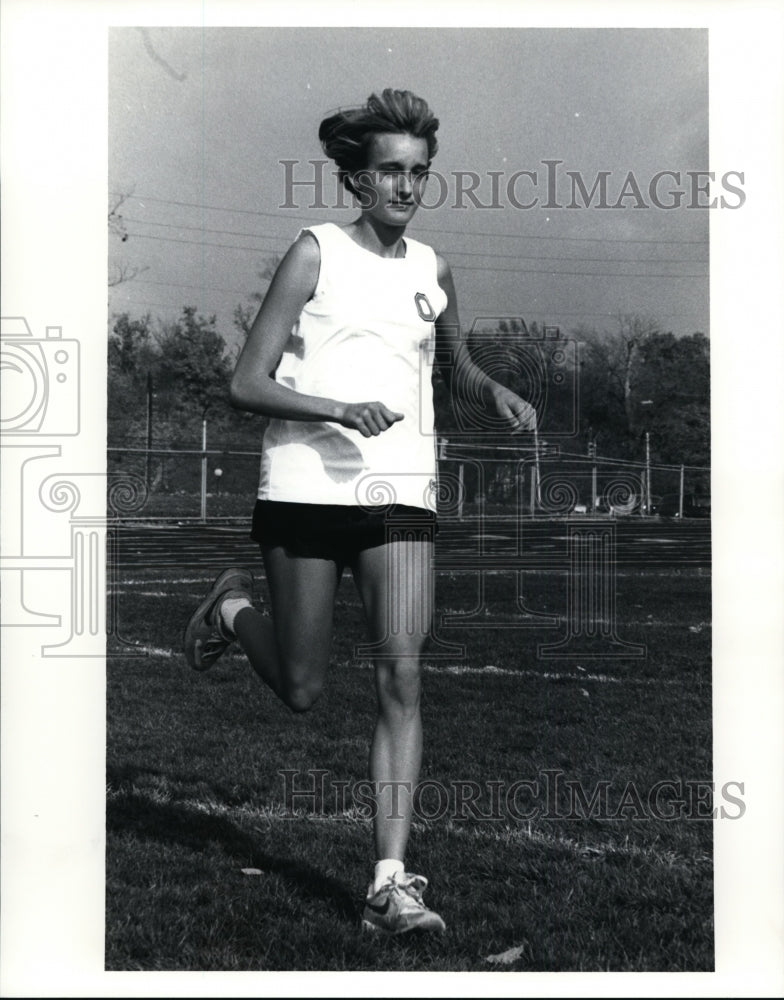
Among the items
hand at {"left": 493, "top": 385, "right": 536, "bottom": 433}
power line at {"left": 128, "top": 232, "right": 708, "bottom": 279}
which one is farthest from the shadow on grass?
power line at {"left": 128, "top": 232, "right": 708, "bottom": 279}

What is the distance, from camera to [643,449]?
15.2ft

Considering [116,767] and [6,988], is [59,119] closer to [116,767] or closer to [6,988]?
[116,767]

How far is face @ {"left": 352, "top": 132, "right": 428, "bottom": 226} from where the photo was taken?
13.0 feet

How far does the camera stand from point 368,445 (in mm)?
3891

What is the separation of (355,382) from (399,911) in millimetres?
1527

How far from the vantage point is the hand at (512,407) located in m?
3.96

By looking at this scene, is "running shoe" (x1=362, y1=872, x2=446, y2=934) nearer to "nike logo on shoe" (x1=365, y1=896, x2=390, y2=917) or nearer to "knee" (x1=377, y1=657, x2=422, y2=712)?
"nike logo on shoe" (x1=365, y1=896, x2=390, y2=917)

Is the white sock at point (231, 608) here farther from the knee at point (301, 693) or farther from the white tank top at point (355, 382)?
the white tank top at point (355, 382)

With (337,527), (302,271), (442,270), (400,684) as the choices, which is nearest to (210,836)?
(400,684)

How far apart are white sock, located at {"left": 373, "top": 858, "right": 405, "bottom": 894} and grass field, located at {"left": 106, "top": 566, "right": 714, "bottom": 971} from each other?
16cm

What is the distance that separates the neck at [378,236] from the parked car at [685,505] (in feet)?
4.06

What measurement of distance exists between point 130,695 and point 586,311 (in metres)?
2.00

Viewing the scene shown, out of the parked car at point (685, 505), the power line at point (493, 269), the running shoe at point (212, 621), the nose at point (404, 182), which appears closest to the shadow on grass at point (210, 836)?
the running shoe at point (212, 621)

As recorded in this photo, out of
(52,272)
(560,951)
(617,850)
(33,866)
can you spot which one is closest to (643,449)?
(617,850)
